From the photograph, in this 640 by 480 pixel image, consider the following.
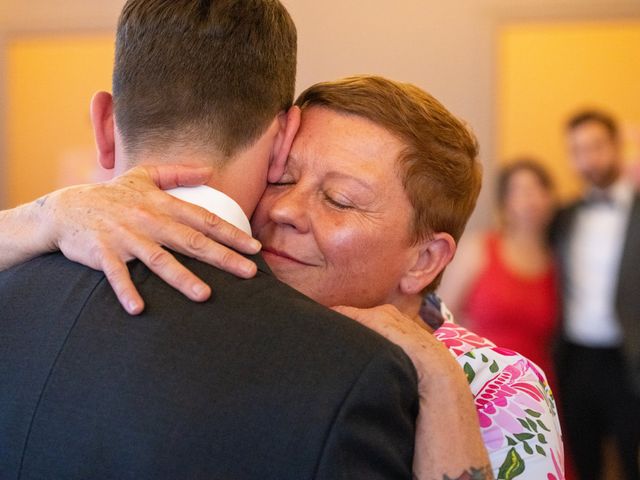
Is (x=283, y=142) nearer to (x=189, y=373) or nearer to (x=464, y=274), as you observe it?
(x=189, y=373)

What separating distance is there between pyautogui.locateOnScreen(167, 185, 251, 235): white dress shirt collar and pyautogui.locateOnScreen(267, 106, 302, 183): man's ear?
0.23 m

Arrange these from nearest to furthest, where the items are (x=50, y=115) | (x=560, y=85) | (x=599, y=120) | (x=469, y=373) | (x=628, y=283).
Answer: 1. (x=469, y=373)
2. (x=628, y=283)
3. (x=599, y=120)
4. (x=560, y=85)
5. (x=50, y=115)

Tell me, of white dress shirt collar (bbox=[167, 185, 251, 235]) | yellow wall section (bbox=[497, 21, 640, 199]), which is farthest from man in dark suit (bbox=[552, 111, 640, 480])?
white dress shirt collar (bbox=[167, 185, 251, 235])

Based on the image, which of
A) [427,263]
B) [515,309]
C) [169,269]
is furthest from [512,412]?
[515,309]

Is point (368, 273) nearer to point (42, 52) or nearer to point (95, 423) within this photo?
point (95, 423)

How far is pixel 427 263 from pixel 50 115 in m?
4.79

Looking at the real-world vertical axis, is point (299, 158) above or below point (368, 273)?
above

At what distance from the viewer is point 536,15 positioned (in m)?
4.84

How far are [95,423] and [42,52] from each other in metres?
5.18

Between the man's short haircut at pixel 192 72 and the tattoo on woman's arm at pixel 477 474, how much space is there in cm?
51

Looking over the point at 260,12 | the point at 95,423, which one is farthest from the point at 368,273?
the point at 95,423

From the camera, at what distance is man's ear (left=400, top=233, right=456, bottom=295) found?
4.97 ft

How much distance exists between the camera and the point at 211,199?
1142mm

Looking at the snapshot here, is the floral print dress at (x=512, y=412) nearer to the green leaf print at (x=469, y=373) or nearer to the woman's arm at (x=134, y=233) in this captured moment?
the green leaf print at (x=469, y=373)
